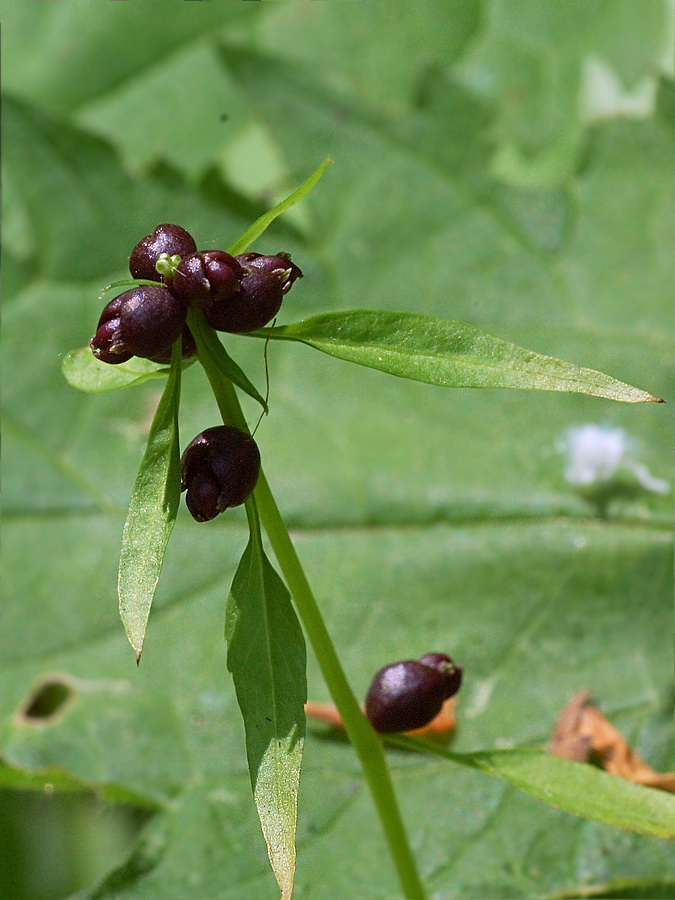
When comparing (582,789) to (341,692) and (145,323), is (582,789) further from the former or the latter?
(145,323)

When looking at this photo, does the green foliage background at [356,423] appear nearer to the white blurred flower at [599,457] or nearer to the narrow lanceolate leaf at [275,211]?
the white blurred flower at [599,457]

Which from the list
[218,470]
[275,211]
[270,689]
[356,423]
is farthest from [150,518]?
[356,423]

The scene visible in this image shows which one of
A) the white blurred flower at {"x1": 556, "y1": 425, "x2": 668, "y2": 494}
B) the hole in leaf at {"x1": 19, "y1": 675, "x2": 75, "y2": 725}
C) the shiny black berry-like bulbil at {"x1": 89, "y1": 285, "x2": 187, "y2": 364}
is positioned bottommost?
the shiny black berry-like bulbil at {"x1": 89, "y1": 285, "x2": 187, "y2": 364}

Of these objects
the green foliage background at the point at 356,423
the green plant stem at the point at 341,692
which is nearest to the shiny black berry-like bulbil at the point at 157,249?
the green plant stem at the point at 341,692

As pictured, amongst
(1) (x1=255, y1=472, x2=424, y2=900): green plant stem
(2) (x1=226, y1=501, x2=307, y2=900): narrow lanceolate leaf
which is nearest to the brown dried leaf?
(1) (x1=255, y1=472, x2=424, y2=900): green plant stem

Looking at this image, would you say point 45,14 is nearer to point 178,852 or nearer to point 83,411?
point 83,411

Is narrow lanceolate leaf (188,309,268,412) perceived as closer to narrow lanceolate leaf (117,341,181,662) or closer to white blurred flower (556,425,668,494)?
narrow lanceolate leaf (117,341,181,662)

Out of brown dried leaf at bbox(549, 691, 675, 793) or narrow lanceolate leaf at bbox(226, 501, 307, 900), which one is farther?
brown dried leaf at bbox(549, 691, 675, 793)
